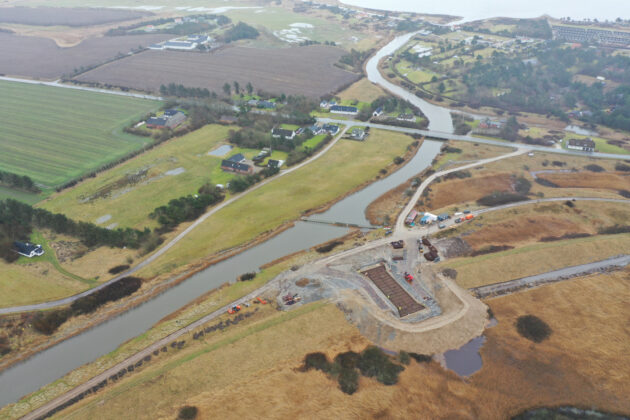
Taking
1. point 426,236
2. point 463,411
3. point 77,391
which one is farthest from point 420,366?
point 77,391

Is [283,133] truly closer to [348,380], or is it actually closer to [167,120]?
[167,120]

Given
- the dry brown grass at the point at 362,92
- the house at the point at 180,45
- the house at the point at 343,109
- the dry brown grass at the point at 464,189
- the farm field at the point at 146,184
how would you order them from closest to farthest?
the farm field at the point at 146,184 → the dry brown grass at the point at 464,189 → the house at the point at 343,109 → the dry brown grass at the point at 362,92 → the house at the point at 180,45

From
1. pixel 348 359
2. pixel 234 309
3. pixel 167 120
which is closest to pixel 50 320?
pixel 234 309

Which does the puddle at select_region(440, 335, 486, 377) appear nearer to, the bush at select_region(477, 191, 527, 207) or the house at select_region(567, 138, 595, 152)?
the bush at select_region(477, 191, 527, 207)

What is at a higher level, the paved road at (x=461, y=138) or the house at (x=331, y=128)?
the paved road at (x=461, y=138)

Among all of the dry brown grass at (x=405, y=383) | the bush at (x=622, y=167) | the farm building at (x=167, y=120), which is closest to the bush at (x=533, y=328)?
the dry brown grass at (x=405, y=383)

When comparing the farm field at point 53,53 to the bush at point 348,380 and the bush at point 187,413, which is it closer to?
the bush at point 187,413

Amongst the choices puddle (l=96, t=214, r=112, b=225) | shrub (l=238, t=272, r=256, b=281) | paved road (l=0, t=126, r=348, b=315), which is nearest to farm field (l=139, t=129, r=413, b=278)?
paved road (l=0, t=126, r=348, b=315)
